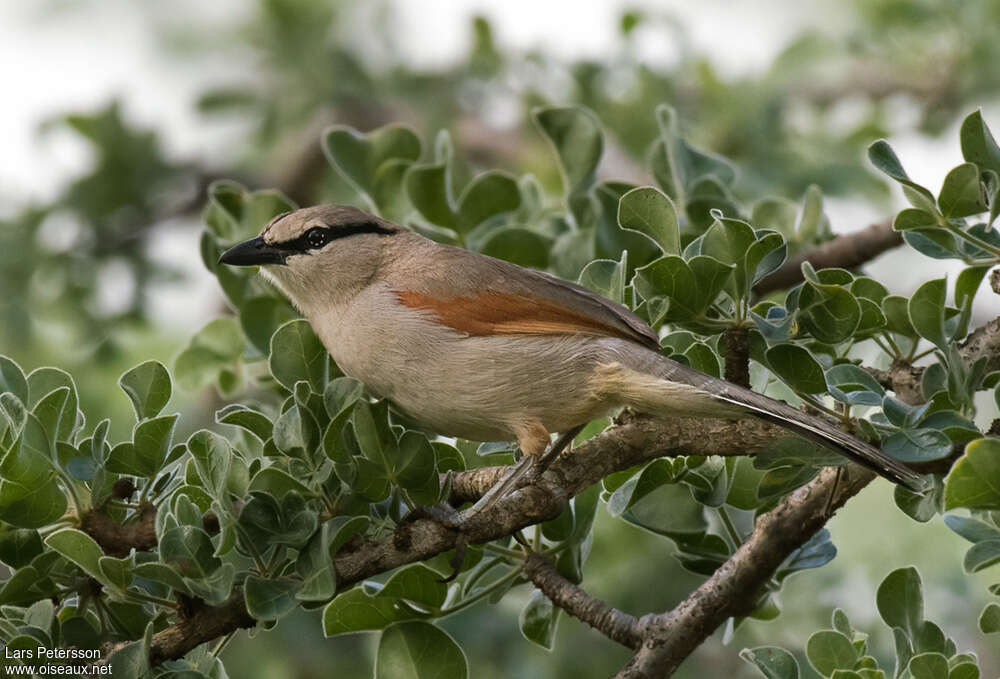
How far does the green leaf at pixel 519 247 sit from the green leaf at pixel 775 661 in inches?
60.8

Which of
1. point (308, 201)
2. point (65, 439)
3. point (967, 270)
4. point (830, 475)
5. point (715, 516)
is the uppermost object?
point (967, 270)

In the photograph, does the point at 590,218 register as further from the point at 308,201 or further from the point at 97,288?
the point at 308,201

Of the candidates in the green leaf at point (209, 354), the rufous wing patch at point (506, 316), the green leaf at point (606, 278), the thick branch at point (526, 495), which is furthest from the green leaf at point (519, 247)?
the green leaf at point (209, 354)

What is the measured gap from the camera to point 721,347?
287cm

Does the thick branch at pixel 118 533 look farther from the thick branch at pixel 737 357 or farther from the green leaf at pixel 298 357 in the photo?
the thick branch at pixel 737 357

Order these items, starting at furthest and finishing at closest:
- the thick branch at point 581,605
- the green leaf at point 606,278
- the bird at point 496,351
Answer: the bird at point 496,351, the green leaf at point 606,278, the thick branch at point 581,605

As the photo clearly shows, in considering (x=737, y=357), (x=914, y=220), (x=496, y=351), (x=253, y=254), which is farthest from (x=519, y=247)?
(x=914, y=220)

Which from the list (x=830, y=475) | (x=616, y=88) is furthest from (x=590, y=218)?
(x=616, y=88)

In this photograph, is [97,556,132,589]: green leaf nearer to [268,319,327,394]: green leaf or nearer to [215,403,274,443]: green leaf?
[215,403,274,443]: green leaf

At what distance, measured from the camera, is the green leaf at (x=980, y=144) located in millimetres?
2428

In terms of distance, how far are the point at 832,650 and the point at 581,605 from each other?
0.65m

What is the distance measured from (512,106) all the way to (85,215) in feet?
8.54

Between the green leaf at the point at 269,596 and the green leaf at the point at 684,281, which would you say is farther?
the green leaf at the point at 684,281

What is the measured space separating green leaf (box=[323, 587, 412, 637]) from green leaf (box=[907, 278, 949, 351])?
1397 mm
